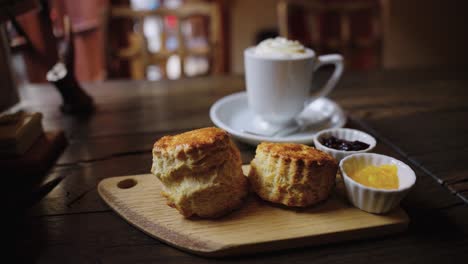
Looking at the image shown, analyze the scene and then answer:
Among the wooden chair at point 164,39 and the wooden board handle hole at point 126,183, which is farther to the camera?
the wooden chair at point 164,39

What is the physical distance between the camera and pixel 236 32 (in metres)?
4.24

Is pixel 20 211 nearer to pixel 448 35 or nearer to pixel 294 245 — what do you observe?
pixel 294 245

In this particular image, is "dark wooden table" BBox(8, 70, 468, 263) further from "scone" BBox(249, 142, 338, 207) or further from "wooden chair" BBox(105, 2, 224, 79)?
"wooden chair" BBox(105, 2, 224, 79)

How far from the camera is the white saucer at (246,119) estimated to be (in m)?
0.94

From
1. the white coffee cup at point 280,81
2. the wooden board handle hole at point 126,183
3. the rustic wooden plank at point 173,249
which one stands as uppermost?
the white coffee cup at point 280,81

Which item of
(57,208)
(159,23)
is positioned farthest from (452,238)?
(159,23)

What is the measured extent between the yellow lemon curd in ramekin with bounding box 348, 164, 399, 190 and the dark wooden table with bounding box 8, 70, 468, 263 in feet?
0.28

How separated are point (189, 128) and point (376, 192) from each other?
67 centimetres

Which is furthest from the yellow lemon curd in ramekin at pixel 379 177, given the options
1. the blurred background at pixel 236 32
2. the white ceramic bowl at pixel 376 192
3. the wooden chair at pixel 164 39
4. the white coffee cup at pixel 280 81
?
the wooden chair at pixel 164 39

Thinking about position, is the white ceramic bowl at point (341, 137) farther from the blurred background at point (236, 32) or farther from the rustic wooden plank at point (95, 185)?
the blurred background at point (236, 32)

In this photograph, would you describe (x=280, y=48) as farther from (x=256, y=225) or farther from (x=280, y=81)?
(x=256, y=225)

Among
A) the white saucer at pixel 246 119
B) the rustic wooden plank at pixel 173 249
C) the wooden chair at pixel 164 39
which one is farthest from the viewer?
the wooden chair at pixel 164 39

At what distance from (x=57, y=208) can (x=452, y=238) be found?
30.3 inches

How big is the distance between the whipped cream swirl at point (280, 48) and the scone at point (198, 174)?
0.42 m
